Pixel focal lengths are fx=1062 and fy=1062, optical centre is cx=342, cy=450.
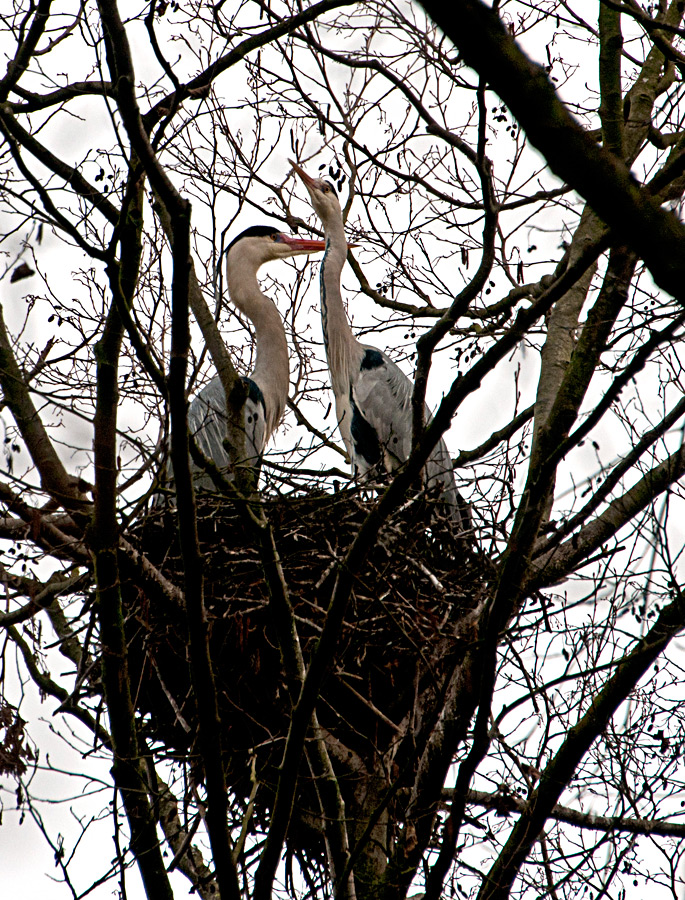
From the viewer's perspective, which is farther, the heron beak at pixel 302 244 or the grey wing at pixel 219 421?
the heron beak at pixel 302 244

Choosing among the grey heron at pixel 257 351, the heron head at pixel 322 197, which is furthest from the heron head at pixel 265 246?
the heron head at pixel 322 197

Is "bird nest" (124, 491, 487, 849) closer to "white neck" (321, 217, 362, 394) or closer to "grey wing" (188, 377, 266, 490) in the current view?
"grey wing" (188, 377, 266, 490)

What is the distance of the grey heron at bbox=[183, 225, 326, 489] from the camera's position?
5500 millimetres

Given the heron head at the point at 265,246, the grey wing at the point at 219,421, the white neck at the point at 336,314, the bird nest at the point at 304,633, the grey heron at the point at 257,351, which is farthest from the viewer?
the heron head at the point at 265,246

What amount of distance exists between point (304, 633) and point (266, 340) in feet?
7.95

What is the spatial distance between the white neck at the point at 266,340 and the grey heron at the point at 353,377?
0.29 m

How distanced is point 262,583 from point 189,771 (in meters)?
0.67

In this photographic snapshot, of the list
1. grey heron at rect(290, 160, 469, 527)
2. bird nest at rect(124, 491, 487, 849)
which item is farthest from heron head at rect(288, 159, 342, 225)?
bird nest at rect(124, 491, 487, 849)

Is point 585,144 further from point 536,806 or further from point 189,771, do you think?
point 189,771

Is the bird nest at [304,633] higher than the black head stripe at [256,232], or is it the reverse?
the black head stripe at [256,232]

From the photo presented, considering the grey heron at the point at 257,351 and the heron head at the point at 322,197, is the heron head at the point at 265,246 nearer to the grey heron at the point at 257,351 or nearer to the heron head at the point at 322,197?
the grey heron at the point at 257,351

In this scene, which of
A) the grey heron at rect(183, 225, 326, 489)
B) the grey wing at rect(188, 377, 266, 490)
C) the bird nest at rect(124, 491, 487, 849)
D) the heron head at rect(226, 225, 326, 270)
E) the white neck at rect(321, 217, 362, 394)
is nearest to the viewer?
the bird nest at rect(124, 491, 487, 849)

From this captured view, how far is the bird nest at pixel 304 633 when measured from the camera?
11.8 ft

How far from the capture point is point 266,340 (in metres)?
5.86
